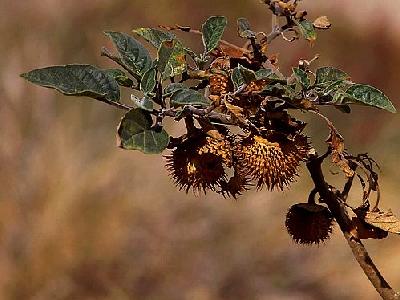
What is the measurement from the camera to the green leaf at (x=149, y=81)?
29.3 inches

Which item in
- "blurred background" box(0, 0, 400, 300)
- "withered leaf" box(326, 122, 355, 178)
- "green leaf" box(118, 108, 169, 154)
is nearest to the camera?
"green leaf" box(118, 108, 169, 154)

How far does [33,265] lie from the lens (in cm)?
326

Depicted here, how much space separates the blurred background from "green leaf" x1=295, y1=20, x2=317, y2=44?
7.59ft

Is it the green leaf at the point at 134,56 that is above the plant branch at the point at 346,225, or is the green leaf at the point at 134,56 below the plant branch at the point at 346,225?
above

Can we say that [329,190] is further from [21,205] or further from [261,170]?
[21,205]

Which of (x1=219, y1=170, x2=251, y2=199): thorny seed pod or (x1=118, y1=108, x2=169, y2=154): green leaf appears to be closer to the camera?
(x1=118, y1=108, x2=169, y2=154): green leaf

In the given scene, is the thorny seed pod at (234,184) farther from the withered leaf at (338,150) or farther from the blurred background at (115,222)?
the blurred background at (115,222)

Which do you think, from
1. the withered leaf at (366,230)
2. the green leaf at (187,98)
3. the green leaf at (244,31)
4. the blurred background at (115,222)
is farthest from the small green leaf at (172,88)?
the blurred background at (115,222)

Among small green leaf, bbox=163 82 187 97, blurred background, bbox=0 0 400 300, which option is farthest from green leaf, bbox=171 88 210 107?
blurred background, bbox=0 0 400 300

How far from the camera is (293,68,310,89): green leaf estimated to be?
30.9 inches

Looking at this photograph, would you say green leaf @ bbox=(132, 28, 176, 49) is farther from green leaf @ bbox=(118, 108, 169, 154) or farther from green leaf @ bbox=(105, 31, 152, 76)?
green leaf @ bbox=(118, 108, 169, 154)

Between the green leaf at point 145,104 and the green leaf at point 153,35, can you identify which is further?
the green leaf at point 153,35

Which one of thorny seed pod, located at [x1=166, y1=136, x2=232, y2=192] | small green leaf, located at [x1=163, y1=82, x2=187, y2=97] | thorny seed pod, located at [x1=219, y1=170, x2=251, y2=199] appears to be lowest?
thorny seed pod, located at [x1=166, y1=136, x2=232, y2=192]

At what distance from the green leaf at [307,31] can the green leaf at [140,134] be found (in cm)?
21
